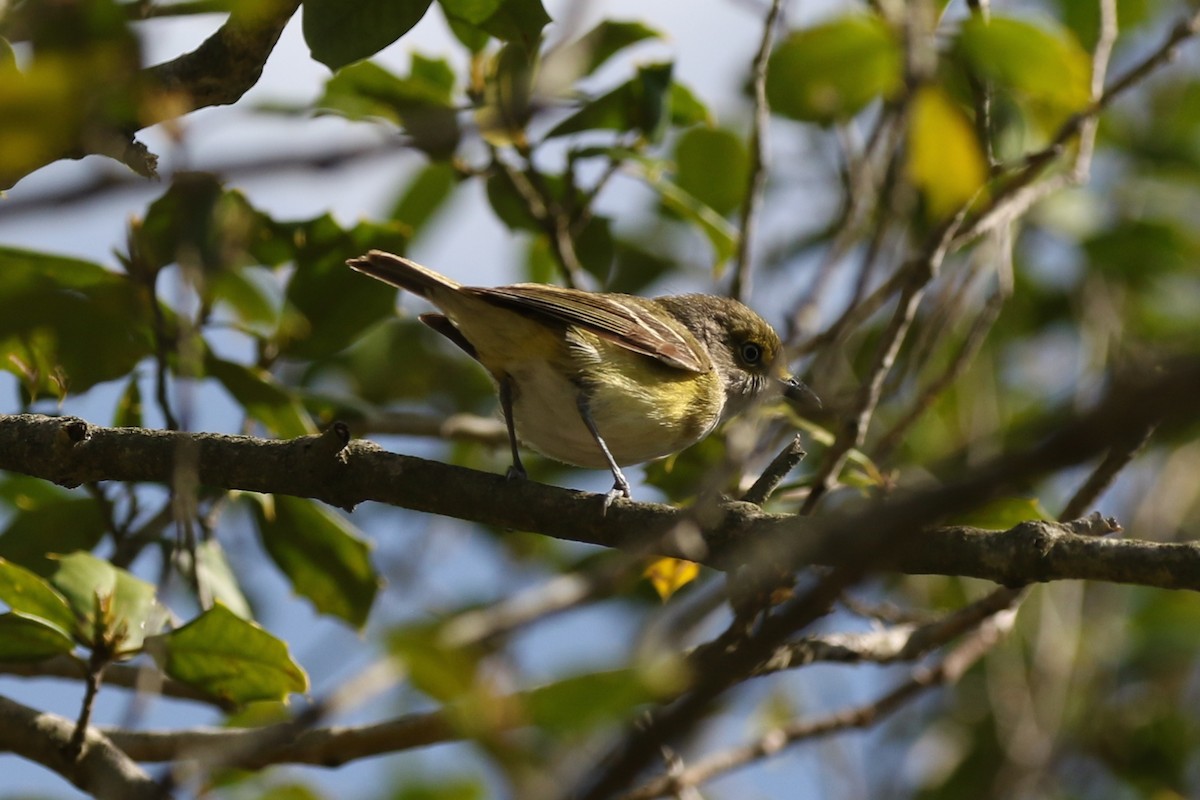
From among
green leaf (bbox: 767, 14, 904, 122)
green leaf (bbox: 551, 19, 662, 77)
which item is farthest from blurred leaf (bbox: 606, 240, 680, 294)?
green leaf (bbox: 767, 14, 904, 122)

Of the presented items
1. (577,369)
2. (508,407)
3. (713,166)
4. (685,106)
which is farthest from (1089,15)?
(508,407)

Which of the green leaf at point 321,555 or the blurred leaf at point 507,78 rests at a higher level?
the blurred leaf at point 507,78

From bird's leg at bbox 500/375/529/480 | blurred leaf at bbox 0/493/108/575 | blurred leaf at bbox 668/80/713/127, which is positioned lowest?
blurred leaf at bbox 0/493/108/575

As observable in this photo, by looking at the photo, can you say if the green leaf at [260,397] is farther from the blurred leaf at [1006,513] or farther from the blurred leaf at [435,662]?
the blurred leaf at [435,662]

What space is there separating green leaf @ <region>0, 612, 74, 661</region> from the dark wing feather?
1.85 metres

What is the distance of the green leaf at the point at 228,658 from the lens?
3.22 metres

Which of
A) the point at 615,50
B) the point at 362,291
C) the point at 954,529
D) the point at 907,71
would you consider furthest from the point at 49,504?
the point at 907,71

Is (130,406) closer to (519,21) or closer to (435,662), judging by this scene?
(519,21)

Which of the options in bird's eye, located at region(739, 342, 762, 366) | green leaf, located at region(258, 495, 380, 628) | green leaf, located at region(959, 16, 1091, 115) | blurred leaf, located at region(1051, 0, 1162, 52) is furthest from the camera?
Result: bird's eye, located at region(739, 342, 762, 366)

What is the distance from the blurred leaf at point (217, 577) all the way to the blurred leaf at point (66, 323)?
66cm

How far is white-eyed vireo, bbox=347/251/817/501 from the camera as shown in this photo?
15.3 feet

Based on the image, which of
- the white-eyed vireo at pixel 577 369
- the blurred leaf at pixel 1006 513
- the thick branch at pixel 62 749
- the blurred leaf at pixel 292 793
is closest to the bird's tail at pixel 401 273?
the white-eyed vireo at pixel 577 369

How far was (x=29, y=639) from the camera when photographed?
10.7 feet

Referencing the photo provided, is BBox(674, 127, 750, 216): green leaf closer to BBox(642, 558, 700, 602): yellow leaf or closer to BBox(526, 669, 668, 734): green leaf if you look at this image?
BBox(642, 558, 700, 602): yellow leaf
